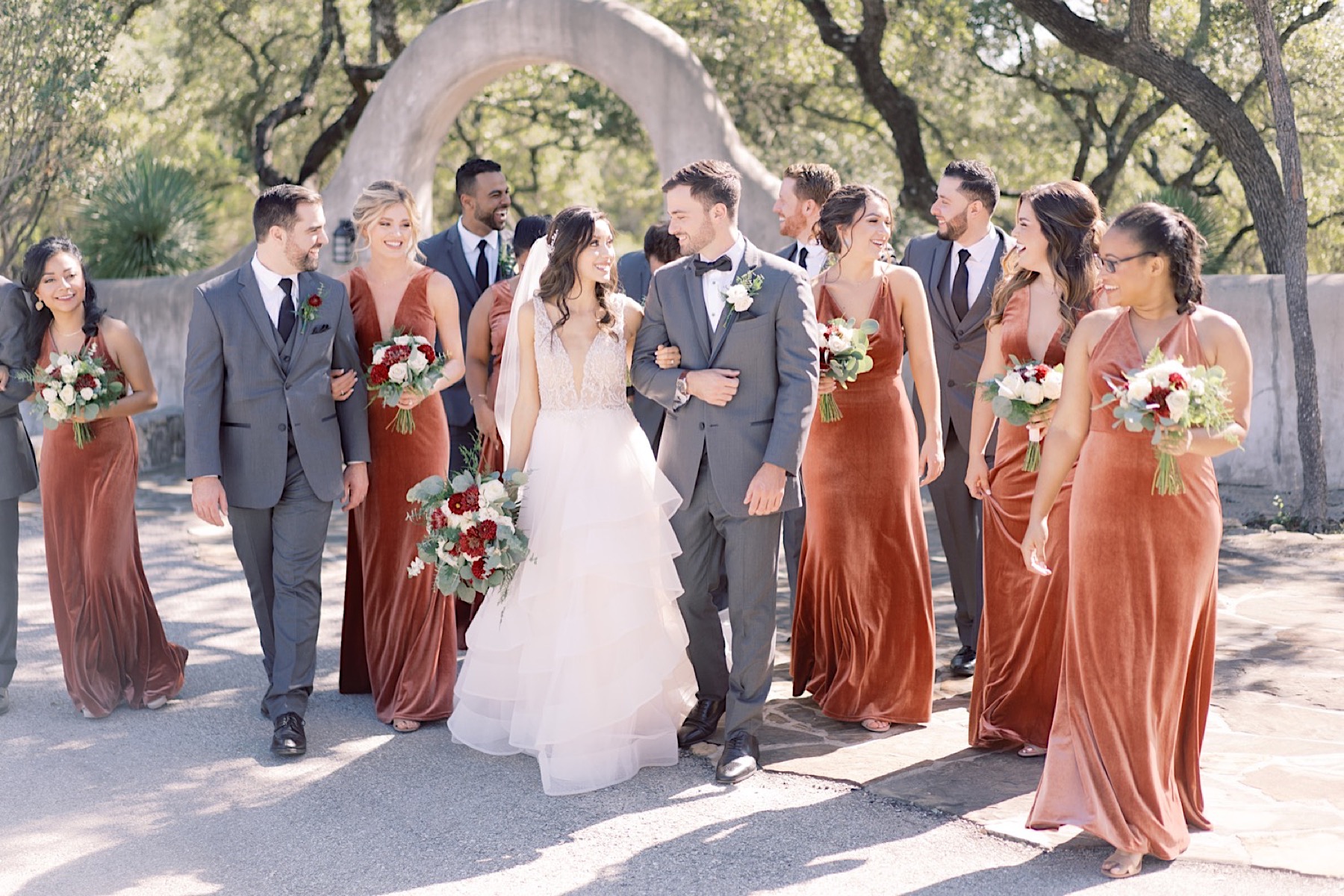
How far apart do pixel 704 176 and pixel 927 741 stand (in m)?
2.57

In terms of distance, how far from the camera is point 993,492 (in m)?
5.94

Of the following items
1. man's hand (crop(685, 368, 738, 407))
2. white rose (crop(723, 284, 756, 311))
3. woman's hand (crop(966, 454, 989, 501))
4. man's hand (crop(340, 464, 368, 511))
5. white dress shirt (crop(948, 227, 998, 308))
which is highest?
white dress shirt (crop(948, 227, 998, 308))

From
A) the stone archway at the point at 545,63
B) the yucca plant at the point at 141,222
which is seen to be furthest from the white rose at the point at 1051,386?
the yucca plant at the point at 141,222

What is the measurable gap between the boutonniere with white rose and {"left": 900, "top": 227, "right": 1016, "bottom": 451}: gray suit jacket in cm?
191

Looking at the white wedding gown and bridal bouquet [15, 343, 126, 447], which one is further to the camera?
bridal bouquet [15, 343, 126, 447]

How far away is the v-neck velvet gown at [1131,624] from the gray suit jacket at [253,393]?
3283 mm

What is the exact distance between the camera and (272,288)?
19.7ft

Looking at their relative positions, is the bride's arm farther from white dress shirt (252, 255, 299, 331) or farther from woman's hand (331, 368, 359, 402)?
white dress shirt (252, 255, 299, 331)

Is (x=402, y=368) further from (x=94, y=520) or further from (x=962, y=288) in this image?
(x=962, y=288)

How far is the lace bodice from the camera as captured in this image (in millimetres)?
5684

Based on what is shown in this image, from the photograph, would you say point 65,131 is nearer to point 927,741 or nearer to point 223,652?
point 223,652

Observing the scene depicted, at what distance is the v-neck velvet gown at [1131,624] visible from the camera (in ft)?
14.6

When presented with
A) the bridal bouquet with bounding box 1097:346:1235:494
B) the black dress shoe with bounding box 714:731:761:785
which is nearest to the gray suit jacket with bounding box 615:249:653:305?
the black dress shoe with bounding box 714:731:761:785

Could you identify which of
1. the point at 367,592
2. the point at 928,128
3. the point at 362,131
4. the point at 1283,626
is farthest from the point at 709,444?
the point at 928,128
